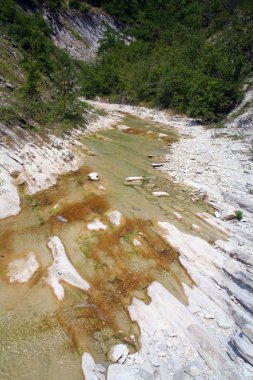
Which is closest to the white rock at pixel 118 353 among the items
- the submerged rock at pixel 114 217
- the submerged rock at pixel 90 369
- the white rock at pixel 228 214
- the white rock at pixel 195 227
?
the submerged rock at pixel 90 369

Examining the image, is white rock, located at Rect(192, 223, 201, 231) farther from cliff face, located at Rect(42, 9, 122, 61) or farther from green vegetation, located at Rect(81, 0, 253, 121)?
cliff face, located at Rect(42, 9, 122, 61)

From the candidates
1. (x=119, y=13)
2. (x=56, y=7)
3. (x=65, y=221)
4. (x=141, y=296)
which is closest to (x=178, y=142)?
(x=65, y=221)

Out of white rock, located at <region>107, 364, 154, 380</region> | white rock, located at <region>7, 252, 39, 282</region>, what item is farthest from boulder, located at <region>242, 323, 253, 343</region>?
white rock, located at <region>7, 252, 39, 282</region>

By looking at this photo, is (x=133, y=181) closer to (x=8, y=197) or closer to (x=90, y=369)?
(x=8, y=197)

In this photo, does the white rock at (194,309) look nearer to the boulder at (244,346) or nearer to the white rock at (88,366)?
the boulder at (244,346)

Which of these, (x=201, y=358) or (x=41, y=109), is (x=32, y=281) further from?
(x=41, y=109)

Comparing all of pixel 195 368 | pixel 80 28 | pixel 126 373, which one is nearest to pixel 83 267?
pixel 126 373
